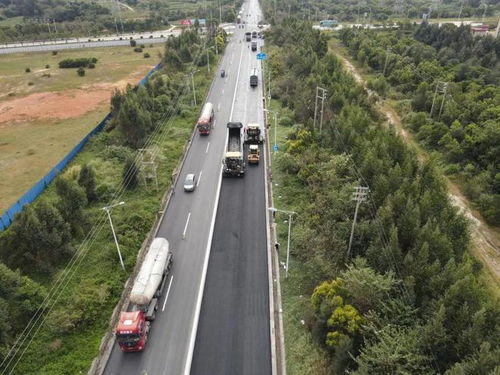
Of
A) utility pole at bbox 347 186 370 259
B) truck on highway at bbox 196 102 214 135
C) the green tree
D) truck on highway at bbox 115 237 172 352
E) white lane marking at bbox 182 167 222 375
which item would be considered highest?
utility pole at bbox 347 186 370 259

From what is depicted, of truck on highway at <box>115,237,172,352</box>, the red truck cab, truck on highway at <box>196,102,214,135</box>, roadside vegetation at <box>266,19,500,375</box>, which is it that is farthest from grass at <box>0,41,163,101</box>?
the red truck cab

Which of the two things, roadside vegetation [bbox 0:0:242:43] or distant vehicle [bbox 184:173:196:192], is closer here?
distant vehicle [bbox 184:173:196:192]

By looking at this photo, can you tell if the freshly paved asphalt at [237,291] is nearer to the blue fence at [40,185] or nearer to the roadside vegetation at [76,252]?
the roadside vegetation at [76,252]

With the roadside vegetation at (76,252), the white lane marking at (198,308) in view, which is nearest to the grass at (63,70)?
the roadside vegetation at (76,252)

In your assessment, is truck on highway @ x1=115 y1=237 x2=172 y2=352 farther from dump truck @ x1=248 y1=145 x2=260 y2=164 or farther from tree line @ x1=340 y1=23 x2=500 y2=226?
tree line @ x1=340 y1=23 x2=500 y2=226

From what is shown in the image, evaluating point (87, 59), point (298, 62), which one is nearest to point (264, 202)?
point (298, 62)

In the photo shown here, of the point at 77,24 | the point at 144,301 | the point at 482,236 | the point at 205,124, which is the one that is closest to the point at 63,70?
the point at 77,24

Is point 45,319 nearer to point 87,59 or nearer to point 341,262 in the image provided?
point 341,262

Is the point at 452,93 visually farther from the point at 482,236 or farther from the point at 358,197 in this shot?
the point at 358,197
